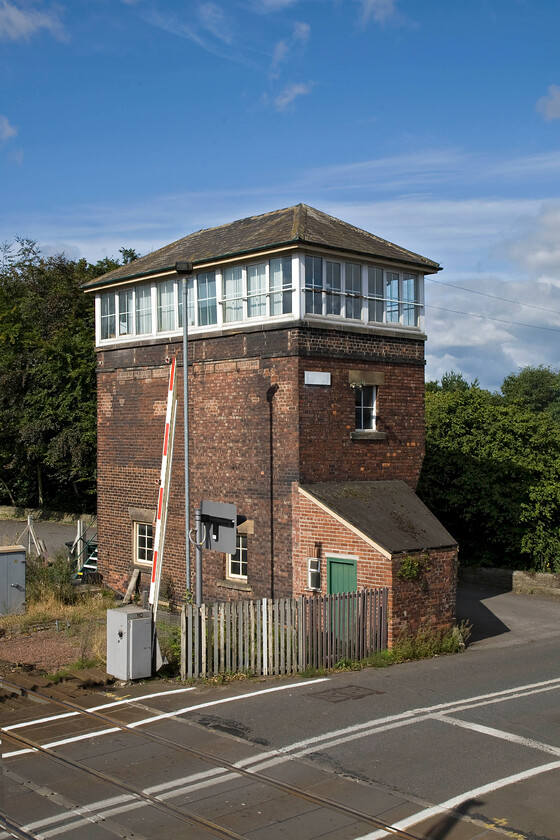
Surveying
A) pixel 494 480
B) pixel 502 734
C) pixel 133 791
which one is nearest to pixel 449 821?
pixel 502 734

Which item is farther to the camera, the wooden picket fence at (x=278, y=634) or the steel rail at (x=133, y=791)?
the wooden picket fence at (x=278, y=634)

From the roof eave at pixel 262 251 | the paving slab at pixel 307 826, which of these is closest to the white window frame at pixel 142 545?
the roof eave at pixel 262 251

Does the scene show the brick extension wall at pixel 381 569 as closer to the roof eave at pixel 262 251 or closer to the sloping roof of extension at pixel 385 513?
the sloping roof of extension at pixel 385 513

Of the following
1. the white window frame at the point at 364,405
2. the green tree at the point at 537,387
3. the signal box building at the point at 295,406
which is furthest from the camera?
the green tree at the point at 537,387

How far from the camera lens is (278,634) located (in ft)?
44.5

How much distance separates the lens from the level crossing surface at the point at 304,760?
25.4ft

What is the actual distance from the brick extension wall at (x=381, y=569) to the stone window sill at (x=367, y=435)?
1.98 meters

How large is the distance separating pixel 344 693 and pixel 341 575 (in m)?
3.91

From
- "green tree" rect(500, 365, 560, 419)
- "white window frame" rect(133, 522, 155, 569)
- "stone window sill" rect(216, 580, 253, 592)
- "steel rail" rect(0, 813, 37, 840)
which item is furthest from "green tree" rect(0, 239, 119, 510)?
"green tree" rect(500, 365, 560, 419)

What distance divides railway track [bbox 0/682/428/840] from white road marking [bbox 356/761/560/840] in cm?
11

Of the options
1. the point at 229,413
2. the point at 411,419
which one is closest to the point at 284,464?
the point at 229,413

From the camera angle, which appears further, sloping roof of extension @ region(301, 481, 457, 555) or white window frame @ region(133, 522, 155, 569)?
white window frame @ region(133, 522, 155, 569)

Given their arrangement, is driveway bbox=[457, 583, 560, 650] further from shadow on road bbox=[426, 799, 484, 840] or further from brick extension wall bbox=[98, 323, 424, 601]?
shadow on road bbox=[426, 799, 484, 840]

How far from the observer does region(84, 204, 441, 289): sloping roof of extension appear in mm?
17750
